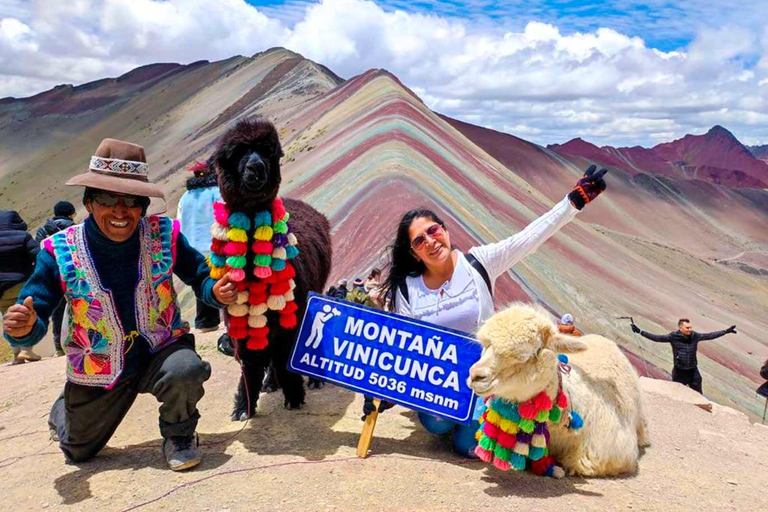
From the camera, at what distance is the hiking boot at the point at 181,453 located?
3129mm

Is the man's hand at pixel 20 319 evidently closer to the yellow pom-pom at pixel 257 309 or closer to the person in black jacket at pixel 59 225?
the yellow pom-pom at pixel 257 309

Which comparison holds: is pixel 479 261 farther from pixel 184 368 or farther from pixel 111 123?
pixel 111 123

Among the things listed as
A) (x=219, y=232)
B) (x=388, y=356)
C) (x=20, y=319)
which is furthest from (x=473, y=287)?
(x=20, y=319)

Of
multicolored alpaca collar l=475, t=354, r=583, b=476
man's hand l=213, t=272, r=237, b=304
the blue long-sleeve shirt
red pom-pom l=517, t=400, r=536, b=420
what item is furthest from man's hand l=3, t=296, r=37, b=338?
red pom-pom l=517, t=400, r=536, b=420

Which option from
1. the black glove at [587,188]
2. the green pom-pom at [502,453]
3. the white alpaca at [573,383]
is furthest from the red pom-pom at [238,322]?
the black glove at [587,188]

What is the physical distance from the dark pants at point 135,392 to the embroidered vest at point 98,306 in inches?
3.8

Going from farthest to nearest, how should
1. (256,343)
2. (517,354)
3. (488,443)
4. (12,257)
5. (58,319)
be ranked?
(58,319) → (12,257) → (256,343) → (488,443) → (517,354)

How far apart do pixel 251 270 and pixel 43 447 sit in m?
1.57

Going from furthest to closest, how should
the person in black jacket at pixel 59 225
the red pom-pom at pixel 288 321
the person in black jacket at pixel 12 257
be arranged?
the person in black jacket at pixel 59 225
the person in black jacket at pixel 12 257
the red pom-pom at pixel 288 321

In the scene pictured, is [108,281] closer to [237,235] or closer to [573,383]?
[237,235]

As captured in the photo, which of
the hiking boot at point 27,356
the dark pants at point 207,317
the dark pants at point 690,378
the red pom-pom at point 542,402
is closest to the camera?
the red pom-pom at point 542,402

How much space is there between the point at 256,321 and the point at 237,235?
1.67ft

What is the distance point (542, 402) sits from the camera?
9.66 ft

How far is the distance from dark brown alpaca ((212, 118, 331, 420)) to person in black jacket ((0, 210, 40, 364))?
3248 millimetres
